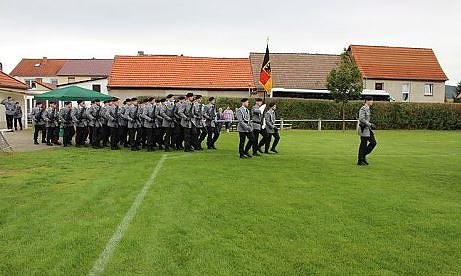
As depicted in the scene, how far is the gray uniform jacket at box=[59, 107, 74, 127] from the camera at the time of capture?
21.8 meters

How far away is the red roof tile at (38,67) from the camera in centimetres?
9959

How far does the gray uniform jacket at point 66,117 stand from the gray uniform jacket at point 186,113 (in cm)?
529

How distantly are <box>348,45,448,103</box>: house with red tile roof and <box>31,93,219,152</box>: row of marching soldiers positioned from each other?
36405 millimetres

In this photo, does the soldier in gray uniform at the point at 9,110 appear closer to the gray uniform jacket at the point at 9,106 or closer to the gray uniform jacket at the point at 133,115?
the gray uniform jacket at the point at 9,106

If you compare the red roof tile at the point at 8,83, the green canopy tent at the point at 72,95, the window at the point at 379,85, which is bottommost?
the green canopy tent at the point at 72,95

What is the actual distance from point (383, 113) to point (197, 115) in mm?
27941

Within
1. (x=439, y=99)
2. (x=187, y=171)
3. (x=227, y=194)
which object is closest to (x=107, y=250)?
(x=227, y=194)

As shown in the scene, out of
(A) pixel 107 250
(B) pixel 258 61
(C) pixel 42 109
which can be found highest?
(B) pixel 258 61

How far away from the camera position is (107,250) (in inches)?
251

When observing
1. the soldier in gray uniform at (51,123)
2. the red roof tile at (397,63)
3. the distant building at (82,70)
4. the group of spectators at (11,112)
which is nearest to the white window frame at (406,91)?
the red roof tile at (397,63)

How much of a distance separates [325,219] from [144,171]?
260 inches

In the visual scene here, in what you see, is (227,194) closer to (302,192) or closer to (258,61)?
(302,192)

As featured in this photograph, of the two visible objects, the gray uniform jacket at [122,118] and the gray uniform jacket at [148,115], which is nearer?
the gray uniform jacket at [148,115]

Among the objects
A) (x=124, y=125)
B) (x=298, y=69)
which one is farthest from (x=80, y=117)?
(x=298, y=69)
